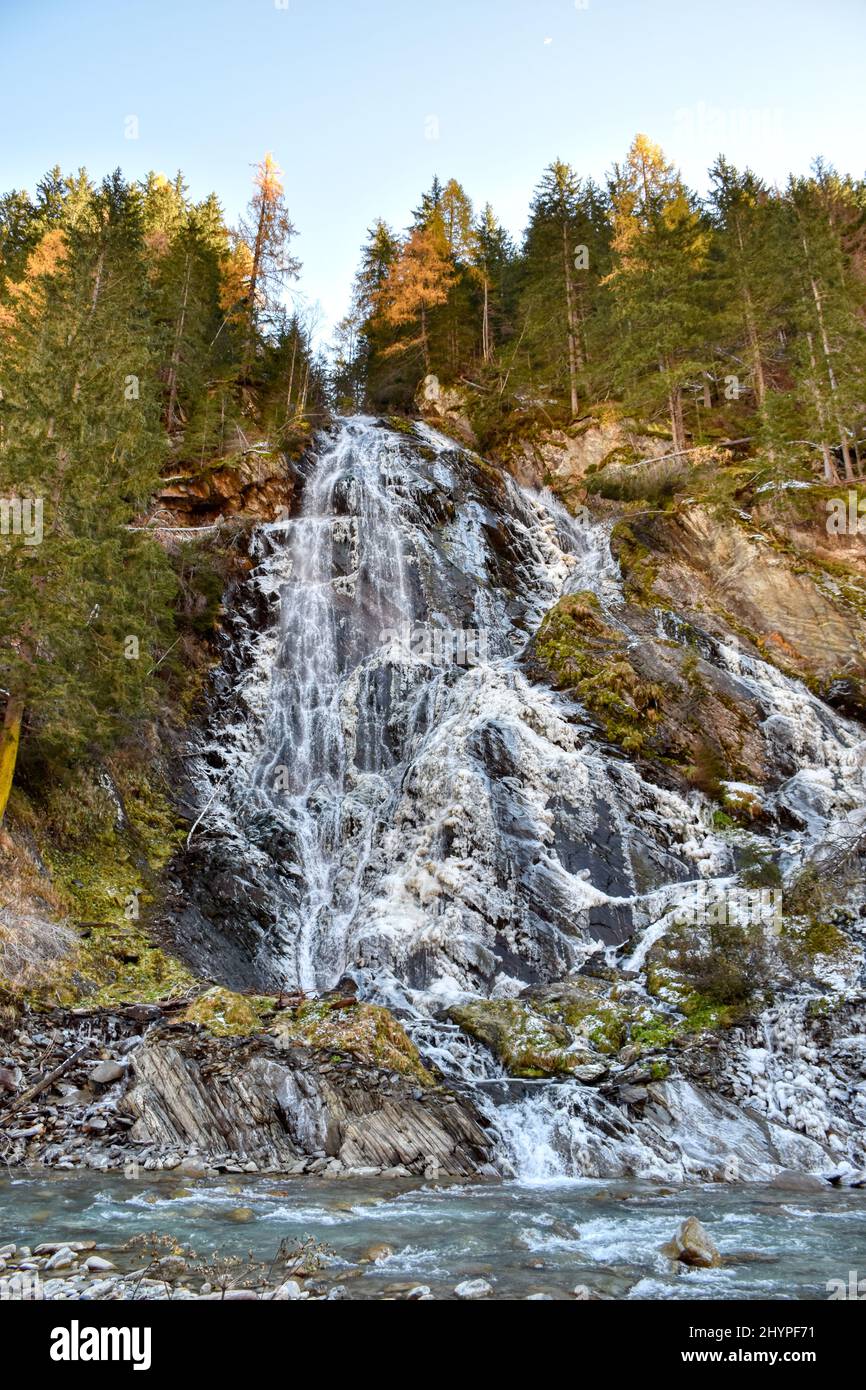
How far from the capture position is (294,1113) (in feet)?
32.8

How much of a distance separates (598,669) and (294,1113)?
14.8 meters

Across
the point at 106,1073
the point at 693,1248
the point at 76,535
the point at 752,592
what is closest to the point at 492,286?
the point at 752,592

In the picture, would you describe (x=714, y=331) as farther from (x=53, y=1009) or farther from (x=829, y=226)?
(x=53, y=1009)

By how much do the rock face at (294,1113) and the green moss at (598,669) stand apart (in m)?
11.5

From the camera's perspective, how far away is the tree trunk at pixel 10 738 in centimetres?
1414

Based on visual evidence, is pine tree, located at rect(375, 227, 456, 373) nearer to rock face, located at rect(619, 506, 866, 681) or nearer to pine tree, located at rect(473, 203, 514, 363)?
pine tree, located at rect(473, 203, 514, 363)

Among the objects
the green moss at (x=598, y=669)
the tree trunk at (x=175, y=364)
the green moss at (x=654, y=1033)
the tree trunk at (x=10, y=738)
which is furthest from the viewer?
the tree trunk at (x=175, y=364)

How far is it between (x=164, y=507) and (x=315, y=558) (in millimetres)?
6139

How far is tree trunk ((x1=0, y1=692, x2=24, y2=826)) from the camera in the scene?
14141mm

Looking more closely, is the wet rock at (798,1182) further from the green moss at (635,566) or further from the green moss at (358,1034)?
the green moss at (635,566)

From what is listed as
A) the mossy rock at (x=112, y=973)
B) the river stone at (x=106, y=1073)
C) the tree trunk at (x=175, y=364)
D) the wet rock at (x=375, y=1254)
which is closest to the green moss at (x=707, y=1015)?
the wet rock at (x=375, y=1254)

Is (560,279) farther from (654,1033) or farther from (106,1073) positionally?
(106,1073)

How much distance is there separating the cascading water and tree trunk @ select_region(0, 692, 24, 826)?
5102 millimetres
